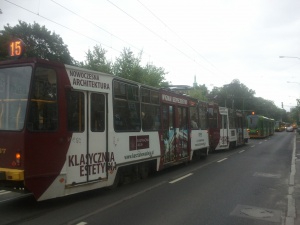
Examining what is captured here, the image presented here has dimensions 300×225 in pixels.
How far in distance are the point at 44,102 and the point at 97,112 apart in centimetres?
164

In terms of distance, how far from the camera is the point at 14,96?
7152mm

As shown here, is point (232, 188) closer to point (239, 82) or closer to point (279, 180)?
point (279, 180)

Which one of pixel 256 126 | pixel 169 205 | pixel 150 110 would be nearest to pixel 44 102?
pixel 169 205

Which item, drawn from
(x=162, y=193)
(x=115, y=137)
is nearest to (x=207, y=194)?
(x=162, y=193)

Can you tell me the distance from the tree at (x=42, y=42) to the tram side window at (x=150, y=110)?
28874 millimetres

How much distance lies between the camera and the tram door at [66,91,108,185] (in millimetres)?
7754

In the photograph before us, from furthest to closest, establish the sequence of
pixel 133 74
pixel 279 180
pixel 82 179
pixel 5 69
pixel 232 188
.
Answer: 1. pixel 133 74
2. pixel 279 180
3. pixel 232 188
4. pixel 82 179
5. pixel 5 69

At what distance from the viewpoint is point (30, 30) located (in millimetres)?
39594

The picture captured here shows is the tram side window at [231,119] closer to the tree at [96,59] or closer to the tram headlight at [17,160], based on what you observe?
the tree at [96,59]

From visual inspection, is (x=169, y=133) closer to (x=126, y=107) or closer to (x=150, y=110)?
(x=150, y=110)

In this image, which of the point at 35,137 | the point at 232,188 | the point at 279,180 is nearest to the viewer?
the point at 35,137

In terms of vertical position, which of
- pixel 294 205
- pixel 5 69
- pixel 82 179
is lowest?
pixel 294 205

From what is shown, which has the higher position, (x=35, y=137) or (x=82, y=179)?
(x=35, y=137)

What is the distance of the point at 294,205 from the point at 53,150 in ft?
18.6
